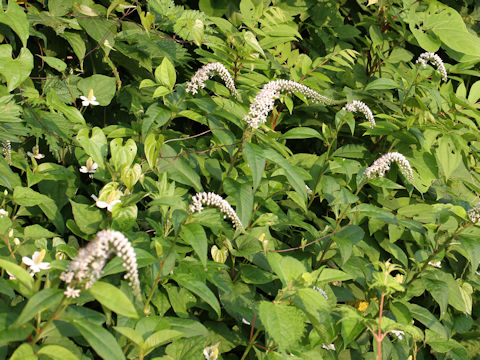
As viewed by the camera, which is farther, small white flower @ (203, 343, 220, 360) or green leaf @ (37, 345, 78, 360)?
small white flower @ (203, 343, 220, 360)

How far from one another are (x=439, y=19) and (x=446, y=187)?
928 millimetres

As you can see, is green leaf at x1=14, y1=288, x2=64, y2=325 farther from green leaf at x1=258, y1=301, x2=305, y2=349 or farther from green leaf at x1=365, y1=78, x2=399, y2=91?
green leaf at x1=365, y1=78, x2=399, y2=91

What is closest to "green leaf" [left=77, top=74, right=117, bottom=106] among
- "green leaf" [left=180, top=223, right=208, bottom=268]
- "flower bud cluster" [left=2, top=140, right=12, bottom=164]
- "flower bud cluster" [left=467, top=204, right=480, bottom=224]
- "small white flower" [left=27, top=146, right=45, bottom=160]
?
"small white flower" [left=27, top=146, right=45, bottom=160]

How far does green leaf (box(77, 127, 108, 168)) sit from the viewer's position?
5.53ft

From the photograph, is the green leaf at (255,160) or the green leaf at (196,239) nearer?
the green leaf at (196,239)

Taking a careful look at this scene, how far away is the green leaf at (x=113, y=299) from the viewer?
1087mm

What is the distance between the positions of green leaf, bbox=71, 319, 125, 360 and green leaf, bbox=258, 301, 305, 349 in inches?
16.2

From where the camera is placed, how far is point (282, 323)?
136 centimetres

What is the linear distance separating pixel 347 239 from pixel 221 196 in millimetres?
541

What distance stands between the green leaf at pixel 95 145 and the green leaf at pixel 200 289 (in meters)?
0.50

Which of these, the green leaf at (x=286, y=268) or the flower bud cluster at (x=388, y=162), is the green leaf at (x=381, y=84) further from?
the green leaf at (x=286, y=268)

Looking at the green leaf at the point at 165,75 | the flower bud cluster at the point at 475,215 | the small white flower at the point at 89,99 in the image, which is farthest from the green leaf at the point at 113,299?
the flower bud cluster at the point at 475,215

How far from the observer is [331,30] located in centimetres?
303

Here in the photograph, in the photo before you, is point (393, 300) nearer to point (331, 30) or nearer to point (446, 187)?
point (446, 187)
